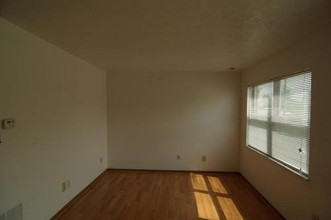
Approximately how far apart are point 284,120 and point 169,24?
199 centimetres

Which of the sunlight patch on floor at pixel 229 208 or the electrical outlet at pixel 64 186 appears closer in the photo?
the sunlight patch on floor at pixel 229 208

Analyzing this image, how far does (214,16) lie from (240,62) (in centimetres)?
199

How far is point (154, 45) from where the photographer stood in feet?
8.23

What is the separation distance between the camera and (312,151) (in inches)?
80.1

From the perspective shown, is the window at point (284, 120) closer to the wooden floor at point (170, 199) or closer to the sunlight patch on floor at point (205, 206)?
the wooden floor at point (170, 199)

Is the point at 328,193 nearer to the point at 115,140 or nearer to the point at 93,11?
the point at 93,11

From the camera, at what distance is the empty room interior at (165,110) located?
180 centimetres

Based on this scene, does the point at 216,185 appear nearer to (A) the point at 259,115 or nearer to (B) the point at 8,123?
(A) the point at 259,115

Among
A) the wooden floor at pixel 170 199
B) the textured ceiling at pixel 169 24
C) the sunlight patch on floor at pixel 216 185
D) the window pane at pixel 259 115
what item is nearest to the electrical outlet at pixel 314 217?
the wooden floor at pixel 170 199

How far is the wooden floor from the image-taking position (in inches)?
106

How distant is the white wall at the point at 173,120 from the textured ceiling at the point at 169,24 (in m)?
1.48

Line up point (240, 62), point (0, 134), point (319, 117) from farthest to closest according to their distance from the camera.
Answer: point (240, 62)
point (319, 117)
point (0, 134)

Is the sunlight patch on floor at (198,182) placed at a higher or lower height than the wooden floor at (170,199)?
lower

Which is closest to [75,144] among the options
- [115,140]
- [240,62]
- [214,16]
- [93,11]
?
[115,140]
